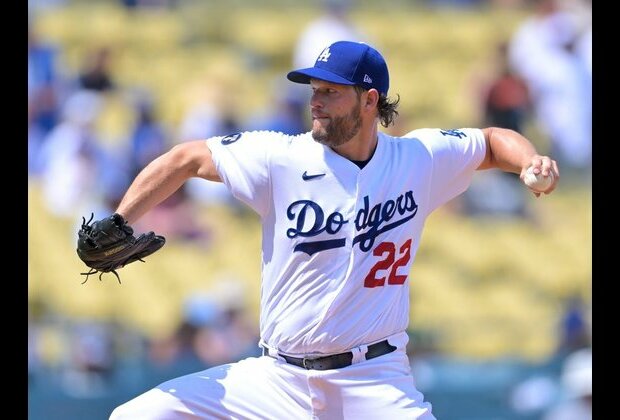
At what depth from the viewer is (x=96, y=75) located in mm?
9711

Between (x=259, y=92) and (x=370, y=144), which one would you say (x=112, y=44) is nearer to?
(x=259, y=92)

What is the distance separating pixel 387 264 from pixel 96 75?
5760 mm

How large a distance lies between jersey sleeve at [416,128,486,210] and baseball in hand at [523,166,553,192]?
1.46 ft

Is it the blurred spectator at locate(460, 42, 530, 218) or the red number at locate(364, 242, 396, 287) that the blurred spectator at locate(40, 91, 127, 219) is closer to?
the blurred spectator at locate(460, 42, 530, 218)

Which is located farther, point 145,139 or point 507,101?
point 507,101

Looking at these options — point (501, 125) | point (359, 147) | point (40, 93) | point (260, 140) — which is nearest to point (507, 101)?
point (501, 125)

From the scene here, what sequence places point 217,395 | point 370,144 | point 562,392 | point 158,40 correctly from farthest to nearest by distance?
point 158,40 → point 562,392 → point 370,144 → point 217,395

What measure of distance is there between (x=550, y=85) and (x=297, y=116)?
227 centimetres

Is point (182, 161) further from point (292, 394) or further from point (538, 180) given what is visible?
point (538, 180)

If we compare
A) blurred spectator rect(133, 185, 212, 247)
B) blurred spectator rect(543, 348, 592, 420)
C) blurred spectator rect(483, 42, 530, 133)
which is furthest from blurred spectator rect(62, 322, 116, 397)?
blurred spectator rect(483, 42, 530, 133)

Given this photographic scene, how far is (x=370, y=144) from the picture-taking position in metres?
4.71

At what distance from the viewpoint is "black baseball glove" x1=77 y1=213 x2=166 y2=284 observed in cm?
434

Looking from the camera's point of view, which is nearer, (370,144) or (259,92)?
(370,144)

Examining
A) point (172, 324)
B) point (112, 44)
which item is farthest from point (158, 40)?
point (172, 324)
